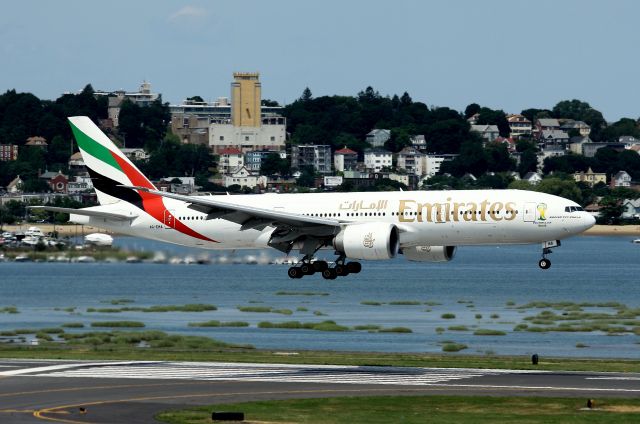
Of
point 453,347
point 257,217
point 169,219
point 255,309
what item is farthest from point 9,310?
point 257,217

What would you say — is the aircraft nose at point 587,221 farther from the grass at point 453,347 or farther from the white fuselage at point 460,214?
the grass at point 453,347

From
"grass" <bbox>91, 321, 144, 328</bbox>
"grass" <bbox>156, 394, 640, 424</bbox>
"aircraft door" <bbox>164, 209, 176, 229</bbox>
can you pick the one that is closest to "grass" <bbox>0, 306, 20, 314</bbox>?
"grass" <bbox>91, 321, 144, 328</bbox>

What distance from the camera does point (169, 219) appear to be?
80750 mm

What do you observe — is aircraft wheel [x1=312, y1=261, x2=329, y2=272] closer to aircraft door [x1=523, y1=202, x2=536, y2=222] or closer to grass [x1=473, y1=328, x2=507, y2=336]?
aircraft door [x1=523, y1=202, x2=536, y2=222]

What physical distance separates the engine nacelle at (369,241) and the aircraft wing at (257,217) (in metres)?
1.41

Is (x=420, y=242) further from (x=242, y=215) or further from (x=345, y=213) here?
(x=242, y=215)

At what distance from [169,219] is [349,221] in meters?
11.4

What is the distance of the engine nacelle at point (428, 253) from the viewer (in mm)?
76625

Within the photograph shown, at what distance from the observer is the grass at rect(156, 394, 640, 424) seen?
5428cm

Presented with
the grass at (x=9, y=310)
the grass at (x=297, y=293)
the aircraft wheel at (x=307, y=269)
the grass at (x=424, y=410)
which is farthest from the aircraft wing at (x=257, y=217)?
the grass at (x=297, y=293)

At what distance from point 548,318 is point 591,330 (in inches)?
488

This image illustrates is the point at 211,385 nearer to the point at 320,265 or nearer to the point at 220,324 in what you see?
the point at 320,265

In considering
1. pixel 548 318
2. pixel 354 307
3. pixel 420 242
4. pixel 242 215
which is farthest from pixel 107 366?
pixel 354 307

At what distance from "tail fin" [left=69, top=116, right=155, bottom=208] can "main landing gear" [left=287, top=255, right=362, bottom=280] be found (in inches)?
473
